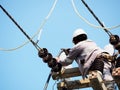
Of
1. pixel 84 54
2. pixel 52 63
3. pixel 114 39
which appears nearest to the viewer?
pixel 114 39

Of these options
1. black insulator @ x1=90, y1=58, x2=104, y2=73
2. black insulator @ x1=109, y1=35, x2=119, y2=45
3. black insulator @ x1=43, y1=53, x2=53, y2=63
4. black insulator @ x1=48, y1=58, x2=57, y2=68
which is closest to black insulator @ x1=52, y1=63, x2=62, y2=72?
black insulator @ x1=48, y1=58, x2=57, y2=68

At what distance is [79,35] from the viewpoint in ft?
23.1

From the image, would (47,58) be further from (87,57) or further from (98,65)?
(98,65)

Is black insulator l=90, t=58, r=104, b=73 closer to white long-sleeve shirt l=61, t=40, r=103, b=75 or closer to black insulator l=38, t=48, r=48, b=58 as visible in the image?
white long-sleeve shirt l=61, t=40, r=103, b=75

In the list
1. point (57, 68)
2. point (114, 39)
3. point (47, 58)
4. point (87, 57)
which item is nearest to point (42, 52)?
point (47, 58)

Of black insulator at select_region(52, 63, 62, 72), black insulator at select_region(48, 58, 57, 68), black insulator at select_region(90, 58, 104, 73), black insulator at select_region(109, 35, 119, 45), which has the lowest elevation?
black insulator at select_region(90, 58, 104, 73)

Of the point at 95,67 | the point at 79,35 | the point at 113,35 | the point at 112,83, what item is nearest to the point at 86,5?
the point at 79,35

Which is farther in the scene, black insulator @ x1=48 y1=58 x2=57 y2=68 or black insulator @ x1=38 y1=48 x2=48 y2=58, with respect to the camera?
black insulator @ x1=38 y1=48 x2=48 y2=58

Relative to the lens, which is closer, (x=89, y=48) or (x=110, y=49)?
(x=89, y=48)

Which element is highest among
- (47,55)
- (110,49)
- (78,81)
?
(47,55)

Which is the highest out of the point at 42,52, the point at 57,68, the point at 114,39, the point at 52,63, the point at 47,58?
the point at 42,52

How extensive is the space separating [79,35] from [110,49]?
3.25 ft

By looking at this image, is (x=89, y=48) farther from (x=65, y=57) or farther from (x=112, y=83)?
(x=112, y=83)

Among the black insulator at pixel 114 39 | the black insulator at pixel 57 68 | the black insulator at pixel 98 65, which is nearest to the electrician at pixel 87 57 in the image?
the black insulator at pixel 98 65
